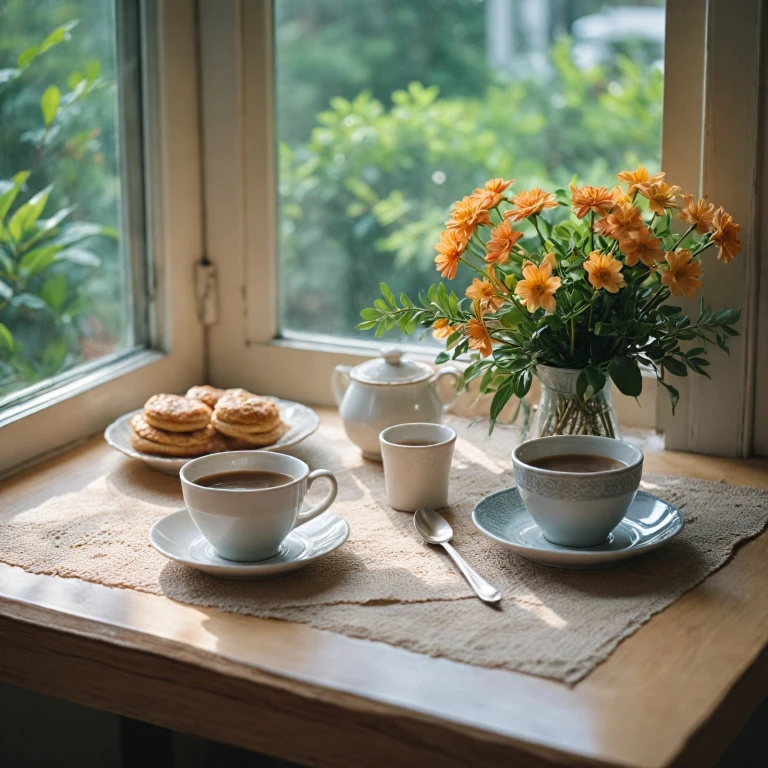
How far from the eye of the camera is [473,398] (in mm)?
1580

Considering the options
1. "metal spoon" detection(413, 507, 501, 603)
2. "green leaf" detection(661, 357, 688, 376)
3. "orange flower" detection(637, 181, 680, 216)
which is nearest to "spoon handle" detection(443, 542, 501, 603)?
"metal spoon" detection(413, 507, 501, 603)

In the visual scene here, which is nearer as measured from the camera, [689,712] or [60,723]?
[689,712]

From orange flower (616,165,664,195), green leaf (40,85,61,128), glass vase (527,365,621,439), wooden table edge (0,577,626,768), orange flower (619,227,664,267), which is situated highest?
green leaf (40,85,61,128)

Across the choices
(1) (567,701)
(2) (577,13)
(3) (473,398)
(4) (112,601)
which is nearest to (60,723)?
(4) (112,601)

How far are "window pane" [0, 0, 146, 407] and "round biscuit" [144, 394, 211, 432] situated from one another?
0.20 meters

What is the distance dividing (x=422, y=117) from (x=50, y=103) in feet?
1.83

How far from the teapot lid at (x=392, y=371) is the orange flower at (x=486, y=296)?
202mm

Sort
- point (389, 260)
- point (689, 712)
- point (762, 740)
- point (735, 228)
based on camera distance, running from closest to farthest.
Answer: point (689, 712) → point (735, 228) → point (762, 740) → point (389, 260)

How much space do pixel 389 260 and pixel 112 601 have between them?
85cm

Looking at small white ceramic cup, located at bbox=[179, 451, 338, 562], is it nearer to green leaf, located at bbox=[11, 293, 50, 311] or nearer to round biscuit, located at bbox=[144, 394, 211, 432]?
round biscuit, located at bbox=[144, 394, 211, 432]

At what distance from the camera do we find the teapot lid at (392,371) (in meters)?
1.37

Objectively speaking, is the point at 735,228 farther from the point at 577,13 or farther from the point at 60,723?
the point at 60,723

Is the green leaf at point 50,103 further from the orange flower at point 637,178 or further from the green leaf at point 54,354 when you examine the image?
the orange flower at point 637,178

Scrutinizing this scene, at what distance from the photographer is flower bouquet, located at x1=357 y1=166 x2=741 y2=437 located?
114 centimetres
